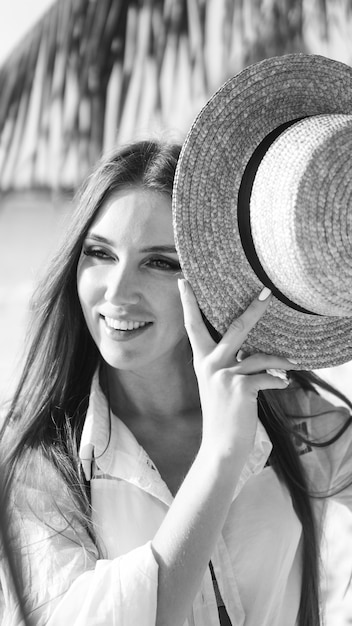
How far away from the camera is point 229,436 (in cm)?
173

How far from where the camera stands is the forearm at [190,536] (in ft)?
5.52

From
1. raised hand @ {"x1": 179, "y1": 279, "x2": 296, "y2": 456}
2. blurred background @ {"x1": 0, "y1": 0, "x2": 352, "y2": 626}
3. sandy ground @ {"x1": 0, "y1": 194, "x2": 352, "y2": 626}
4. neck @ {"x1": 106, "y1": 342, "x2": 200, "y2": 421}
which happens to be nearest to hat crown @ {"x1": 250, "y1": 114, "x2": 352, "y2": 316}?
raised hand @ {"x1": 179, "y1": 279, "x2": 296, "y2": 456}

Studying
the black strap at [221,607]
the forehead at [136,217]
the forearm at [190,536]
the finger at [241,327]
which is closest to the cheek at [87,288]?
the forehead at [136,217]

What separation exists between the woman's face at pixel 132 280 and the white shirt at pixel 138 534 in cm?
29

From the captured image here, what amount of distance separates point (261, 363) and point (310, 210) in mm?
368

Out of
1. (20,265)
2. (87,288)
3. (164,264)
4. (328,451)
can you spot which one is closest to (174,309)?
(164,264)

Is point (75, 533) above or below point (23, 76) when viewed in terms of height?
below

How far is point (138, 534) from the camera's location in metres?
2.04

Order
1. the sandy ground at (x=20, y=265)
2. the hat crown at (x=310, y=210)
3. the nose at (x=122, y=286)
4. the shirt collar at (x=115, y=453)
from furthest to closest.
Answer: the sandy ground at (x=20, y=265) → the shirt collar at (x=115, y=453) → the nose at (x=122, y=286) → the hat crown at (x=310, y=210)

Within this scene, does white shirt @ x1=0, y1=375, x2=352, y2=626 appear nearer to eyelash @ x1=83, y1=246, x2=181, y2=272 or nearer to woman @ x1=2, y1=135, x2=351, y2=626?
woman @ x1=2, y1=135, x2=351, y2=626

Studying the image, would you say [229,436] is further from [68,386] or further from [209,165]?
[68,386]

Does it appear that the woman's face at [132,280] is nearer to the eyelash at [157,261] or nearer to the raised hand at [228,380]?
the eyelash at [157,261]

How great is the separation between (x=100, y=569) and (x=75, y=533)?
0.22 meters

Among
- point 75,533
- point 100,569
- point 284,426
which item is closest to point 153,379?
point 284,426
